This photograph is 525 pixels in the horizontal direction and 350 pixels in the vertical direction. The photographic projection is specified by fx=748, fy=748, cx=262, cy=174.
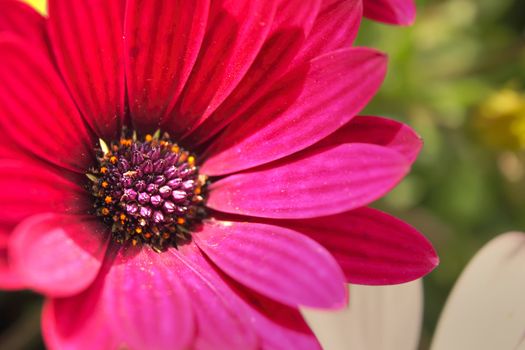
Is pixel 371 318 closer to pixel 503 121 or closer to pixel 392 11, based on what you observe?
pixel 392 11

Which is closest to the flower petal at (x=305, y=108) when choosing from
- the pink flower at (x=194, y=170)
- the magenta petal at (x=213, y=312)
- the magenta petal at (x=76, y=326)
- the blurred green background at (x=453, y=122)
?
the pink flower at (x=194, y=170)

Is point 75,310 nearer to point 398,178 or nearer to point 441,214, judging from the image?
point 398,178

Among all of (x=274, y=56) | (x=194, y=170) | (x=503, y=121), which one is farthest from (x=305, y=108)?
(x=503, y=121)

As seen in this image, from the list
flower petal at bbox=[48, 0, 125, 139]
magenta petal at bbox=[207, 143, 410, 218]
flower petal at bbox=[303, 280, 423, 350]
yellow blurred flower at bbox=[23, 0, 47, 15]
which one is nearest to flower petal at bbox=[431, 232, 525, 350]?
flower petal at bbox=[303, 280, 423, 350]

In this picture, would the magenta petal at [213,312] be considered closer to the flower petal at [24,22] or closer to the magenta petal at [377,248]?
the magenta petal at [377,248]

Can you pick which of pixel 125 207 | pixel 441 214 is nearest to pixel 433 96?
pixel 441 214

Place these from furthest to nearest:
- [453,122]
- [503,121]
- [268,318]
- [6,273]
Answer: [453,122], [503,121], [268,318], [6,273]
